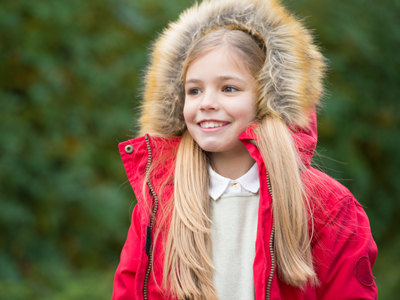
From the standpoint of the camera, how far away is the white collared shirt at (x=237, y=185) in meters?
2.18

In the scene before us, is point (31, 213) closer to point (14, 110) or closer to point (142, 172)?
point (14, 110)

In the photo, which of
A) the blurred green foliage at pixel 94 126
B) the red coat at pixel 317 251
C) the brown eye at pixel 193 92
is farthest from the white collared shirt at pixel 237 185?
the blurred green foliage at pixel 94 126

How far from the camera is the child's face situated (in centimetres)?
212

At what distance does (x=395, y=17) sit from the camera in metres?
5.29

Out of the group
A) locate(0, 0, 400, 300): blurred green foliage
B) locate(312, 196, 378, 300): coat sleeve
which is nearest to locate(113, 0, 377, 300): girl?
locate(312, 196, 378, 300): coat sleeve

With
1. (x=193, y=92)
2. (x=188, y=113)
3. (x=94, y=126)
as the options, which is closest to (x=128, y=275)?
(x=188, y=113)

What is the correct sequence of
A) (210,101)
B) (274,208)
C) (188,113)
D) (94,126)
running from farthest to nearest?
1. (94,126)
2. (188,113)
3. (210,101)
4. (274,208)

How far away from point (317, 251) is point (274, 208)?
286 millimetres

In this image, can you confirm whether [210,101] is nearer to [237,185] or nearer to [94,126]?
[237,185]

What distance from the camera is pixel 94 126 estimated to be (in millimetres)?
5145

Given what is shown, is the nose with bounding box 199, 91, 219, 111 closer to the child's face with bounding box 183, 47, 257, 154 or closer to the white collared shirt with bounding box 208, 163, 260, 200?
the child's face with bounding box 183, 47, 257, 154

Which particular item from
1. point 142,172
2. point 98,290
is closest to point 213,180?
point 142,172

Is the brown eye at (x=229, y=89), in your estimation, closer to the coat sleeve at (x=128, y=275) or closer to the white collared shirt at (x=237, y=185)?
the white collared shirt at (x=237, y=185)

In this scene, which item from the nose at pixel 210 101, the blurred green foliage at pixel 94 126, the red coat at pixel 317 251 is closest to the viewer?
the red coat at pixel 317 251
